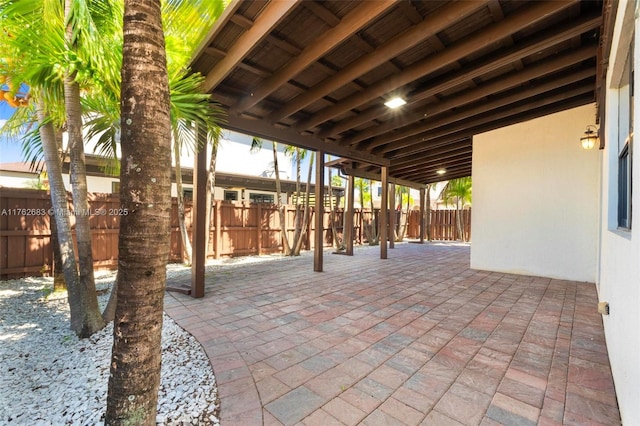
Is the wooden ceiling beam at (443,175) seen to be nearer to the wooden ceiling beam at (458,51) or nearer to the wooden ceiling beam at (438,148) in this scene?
the wooden ceiling beam at (438,148)

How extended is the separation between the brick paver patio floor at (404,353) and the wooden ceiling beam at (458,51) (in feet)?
9.34

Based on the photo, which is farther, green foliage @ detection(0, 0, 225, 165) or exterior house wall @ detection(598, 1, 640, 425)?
green foliage @ detection(0, 0, 225, 165)

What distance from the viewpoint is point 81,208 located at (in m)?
2.74

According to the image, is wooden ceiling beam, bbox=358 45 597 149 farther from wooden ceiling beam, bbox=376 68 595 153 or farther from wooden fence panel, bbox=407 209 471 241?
wooden fence panel, bbox=407 209 471 241

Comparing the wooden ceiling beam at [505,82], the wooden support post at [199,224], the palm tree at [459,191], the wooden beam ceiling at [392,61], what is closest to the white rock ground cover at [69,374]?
the wooden support post at [199,224]

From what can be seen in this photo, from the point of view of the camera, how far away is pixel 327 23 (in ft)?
9.37

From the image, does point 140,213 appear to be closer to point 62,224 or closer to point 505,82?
point 62,224

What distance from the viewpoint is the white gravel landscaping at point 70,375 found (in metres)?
1.68

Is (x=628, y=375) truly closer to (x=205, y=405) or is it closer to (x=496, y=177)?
(x=205, y=405)

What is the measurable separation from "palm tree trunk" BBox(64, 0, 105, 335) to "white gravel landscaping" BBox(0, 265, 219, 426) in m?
0.21

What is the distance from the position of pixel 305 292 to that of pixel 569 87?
17.0ft

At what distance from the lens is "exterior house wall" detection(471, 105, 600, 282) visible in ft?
15.9

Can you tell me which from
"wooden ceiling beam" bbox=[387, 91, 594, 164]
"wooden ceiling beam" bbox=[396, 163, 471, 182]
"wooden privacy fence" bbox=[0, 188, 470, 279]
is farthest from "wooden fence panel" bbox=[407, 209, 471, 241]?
"wooden ceiling beam" bbox=[387, 91, 594, 164]

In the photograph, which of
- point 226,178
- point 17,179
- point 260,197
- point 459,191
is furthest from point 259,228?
point 459,191
